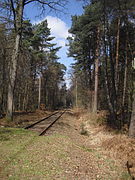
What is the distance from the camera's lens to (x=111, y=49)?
12570 millimetres

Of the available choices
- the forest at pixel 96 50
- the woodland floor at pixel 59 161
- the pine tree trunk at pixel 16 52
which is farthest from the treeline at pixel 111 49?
the pine tree trunk at pixel 16 52

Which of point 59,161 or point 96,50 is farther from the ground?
point 96,50

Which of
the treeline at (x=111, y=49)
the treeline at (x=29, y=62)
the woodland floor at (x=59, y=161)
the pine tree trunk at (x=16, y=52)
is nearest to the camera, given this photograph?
the woodland floor at (x=59, y=161)

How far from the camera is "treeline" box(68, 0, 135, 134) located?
11367mm

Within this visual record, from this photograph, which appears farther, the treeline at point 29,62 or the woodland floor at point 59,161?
the treeline at point 29,62

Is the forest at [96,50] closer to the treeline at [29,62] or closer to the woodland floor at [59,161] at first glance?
the treeline at [29,62]

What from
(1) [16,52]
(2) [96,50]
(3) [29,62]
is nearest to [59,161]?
(1) [16,52]

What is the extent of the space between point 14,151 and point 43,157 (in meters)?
1.07

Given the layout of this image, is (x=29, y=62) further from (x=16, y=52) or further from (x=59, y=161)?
(x=59, y=161)

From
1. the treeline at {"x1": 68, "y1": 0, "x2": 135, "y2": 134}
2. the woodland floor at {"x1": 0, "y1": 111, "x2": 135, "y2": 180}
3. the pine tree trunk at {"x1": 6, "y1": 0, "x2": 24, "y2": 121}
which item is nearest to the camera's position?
the woodland floor at {"x1": 0, "y1": 111, "x2": 135, "y2": 180}

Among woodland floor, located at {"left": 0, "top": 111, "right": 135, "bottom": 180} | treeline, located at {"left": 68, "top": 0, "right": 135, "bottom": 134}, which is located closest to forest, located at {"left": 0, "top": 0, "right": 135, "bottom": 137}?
treeline, located at {"left": 68, "top": 0, "right": 135, "bottom": 134}

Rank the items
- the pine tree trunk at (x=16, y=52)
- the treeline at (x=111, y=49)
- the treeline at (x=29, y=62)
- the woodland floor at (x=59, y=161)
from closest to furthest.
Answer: the woodland floor at (x=59, y=161) → the treeline at (x=111, y=49) → the pine tree trunk at (x=16, y=52) → the treeline at (x=29, y=62)

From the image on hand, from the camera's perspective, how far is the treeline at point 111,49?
11367 mm

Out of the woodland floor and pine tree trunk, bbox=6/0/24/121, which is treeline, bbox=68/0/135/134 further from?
pine tree trunk, bbox=6/0/24/121
